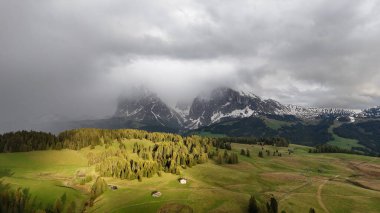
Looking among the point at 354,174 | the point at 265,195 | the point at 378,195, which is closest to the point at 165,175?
the point at 265,195

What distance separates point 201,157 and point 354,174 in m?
93.3

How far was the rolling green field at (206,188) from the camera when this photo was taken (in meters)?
108

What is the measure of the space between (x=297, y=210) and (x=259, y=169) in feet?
264

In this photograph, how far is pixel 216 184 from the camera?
139 meters

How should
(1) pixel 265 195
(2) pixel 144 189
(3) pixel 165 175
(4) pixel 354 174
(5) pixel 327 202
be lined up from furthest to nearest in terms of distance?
(4) pixel 354 174 → (3) pixel 165 175 → (2) pixel 144 189 → (1) pixel 265 195 → (5) pixel 327 202

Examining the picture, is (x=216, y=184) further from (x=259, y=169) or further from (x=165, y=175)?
(x=259, y=169)

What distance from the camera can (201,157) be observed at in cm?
19900

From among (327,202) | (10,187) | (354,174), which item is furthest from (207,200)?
(354,174)

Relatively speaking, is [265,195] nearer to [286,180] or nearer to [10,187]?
[286,180]

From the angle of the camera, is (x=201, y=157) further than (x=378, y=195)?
Yes

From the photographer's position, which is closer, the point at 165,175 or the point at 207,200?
the point at 207,200

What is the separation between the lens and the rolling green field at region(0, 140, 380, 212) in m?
108

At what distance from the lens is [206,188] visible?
128375mm

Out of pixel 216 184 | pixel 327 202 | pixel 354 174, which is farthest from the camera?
pixel 354 174
